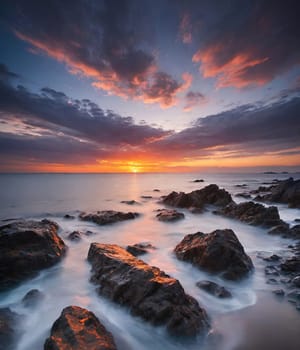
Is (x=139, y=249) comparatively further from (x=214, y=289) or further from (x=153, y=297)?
(x=153, y=297)

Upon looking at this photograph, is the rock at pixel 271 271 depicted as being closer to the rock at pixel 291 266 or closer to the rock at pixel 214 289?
the rock at pixel 291 266

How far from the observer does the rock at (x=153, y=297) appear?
12.4 feet

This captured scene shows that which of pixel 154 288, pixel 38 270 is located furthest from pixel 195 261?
pixel 38 270

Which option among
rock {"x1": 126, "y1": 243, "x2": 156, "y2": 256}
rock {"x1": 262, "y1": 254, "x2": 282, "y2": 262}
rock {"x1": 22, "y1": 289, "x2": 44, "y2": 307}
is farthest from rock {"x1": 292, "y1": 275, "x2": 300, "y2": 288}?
rock {"x1": 22, "y1": 289, "x2": 44, "y2": 307}

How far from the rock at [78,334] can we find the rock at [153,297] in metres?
0.99

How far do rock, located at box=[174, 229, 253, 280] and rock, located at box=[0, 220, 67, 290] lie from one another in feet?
16.2

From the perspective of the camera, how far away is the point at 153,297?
4.04 metres

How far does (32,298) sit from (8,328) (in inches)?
47.8

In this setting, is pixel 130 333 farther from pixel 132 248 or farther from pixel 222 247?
pixel 132 248

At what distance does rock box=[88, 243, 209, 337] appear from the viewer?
3785 millimetres

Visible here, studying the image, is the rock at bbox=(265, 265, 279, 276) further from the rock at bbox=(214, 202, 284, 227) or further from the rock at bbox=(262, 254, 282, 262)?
the rock at bbox=(214, 202, 284, 227)

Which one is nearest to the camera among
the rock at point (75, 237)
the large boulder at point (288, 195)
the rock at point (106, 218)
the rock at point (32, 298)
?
the rock at point (32, 298)

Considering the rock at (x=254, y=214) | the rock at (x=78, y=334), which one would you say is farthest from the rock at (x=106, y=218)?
the rock at (x=78, y=334)

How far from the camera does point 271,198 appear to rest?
22.1 m
